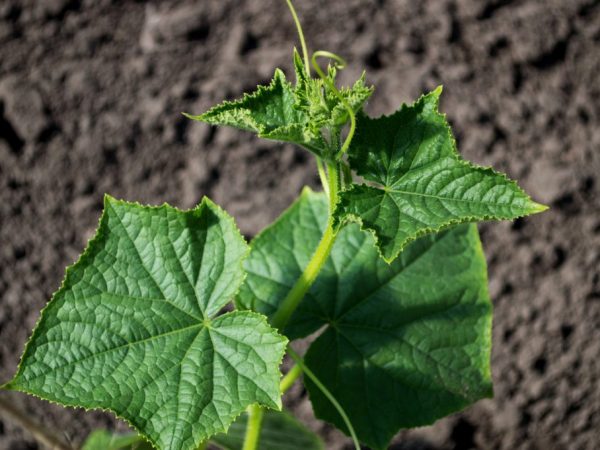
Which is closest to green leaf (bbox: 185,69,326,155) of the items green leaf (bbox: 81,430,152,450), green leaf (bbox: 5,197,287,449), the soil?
green leaf (bbox: 5,197,287,449)

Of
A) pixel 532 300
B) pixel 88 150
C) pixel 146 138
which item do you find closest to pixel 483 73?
pixel 532 300

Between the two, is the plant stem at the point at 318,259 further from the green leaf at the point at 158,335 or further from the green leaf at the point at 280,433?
the green leaf at the point at 280,433

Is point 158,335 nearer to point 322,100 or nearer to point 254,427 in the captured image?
point 254,427

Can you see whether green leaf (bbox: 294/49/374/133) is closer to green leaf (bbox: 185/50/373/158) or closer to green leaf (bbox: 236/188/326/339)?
green leaf (bbox: 185/50/373/158)

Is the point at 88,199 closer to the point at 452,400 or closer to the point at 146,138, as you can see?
the point at 146,138

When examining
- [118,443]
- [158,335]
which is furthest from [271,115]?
[118,443]
